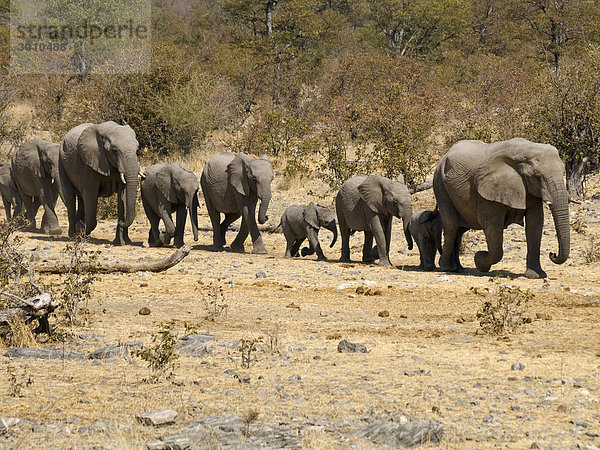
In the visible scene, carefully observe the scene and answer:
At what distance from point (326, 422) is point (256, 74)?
1316 inches

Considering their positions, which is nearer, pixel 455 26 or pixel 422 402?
pixel 422 402

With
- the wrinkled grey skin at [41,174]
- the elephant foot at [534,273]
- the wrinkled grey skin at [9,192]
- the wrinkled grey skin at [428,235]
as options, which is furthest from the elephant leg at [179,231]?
the elephant foot at [534,273]

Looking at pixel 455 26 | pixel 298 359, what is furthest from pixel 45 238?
pixel 455 26

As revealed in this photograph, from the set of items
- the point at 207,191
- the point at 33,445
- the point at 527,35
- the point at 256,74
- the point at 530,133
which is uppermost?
the point at 527,35

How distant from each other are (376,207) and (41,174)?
28.9 feet

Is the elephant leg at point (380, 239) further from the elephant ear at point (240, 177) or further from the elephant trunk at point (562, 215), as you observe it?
the elephant trunk at point (562, 215)

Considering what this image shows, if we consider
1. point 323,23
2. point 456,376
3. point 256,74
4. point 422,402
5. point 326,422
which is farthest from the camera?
point 323,23

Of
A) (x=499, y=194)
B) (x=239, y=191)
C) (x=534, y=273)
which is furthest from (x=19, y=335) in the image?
(x=239, y=191)

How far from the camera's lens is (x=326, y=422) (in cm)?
580

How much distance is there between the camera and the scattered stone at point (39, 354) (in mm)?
7645

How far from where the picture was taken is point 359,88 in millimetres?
35750

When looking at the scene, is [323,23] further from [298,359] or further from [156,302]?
[298,359]

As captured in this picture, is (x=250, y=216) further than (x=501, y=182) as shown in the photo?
Yes

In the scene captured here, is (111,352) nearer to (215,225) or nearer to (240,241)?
(240,241)
